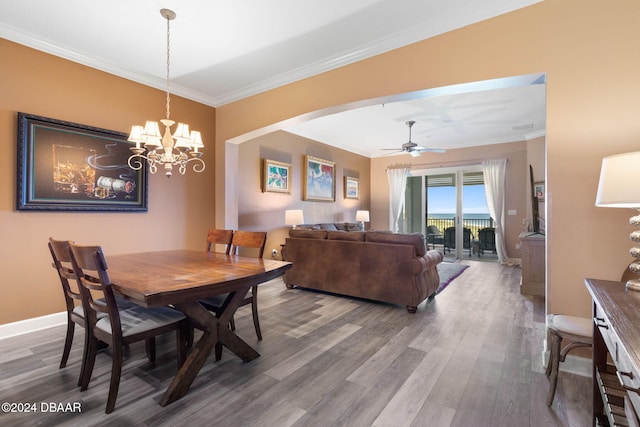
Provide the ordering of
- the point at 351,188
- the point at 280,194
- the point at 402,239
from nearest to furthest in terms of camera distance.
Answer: the point at 402,239 < the point at 280,194 < the point at 351,188

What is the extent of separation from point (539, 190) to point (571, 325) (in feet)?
16.3

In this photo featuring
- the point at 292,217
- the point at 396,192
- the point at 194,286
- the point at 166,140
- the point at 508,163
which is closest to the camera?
the point at 194,286

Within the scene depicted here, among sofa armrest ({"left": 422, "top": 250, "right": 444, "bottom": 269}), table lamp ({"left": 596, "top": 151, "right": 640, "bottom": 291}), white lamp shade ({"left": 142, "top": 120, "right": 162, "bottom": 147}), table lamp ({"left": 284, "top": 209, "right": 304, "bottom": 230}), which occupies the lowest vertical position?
sofa armrest ({"left": 422, "top": 250, "right": 444, "bottom": 269})

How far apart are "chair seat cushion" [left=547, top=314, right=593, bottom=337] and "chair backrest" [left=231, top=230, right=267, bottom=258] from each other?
2135 millimetres

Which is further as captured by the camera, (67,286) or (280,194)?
(280,194)

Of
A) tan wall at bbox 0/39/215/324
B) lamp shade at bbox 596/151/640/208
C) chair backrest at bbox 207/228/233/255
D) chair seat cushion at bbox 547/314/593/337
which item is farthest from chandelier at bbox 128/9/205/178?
chair seat cushion at bbox 547/314/593/337

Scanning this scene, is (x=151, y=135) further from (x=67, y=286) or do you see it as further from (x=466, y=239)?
(x=466, y=239)

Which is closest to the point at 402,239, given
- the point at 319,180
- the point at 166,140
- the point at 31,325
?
the point at 166,140

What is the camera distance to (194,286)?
5.38 ft

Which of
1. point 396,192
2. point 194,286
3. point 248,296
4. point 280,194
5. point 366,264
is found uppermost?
point 396,192

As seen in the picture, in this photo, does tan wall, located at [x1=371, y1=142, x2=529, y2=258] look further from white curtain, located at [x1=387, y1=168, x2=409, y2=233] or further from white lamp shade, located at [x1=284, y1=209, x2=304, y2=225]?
white lamp shade, located at [x1=284, y1=209, x2=304, y2=225]

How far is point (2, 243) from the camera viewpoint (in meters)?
2.71

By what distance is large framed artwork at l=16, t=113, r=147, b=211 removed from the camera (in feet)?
9.24

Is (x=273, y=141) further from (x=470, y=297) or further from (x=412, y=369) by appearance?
(x=412, y=369)
